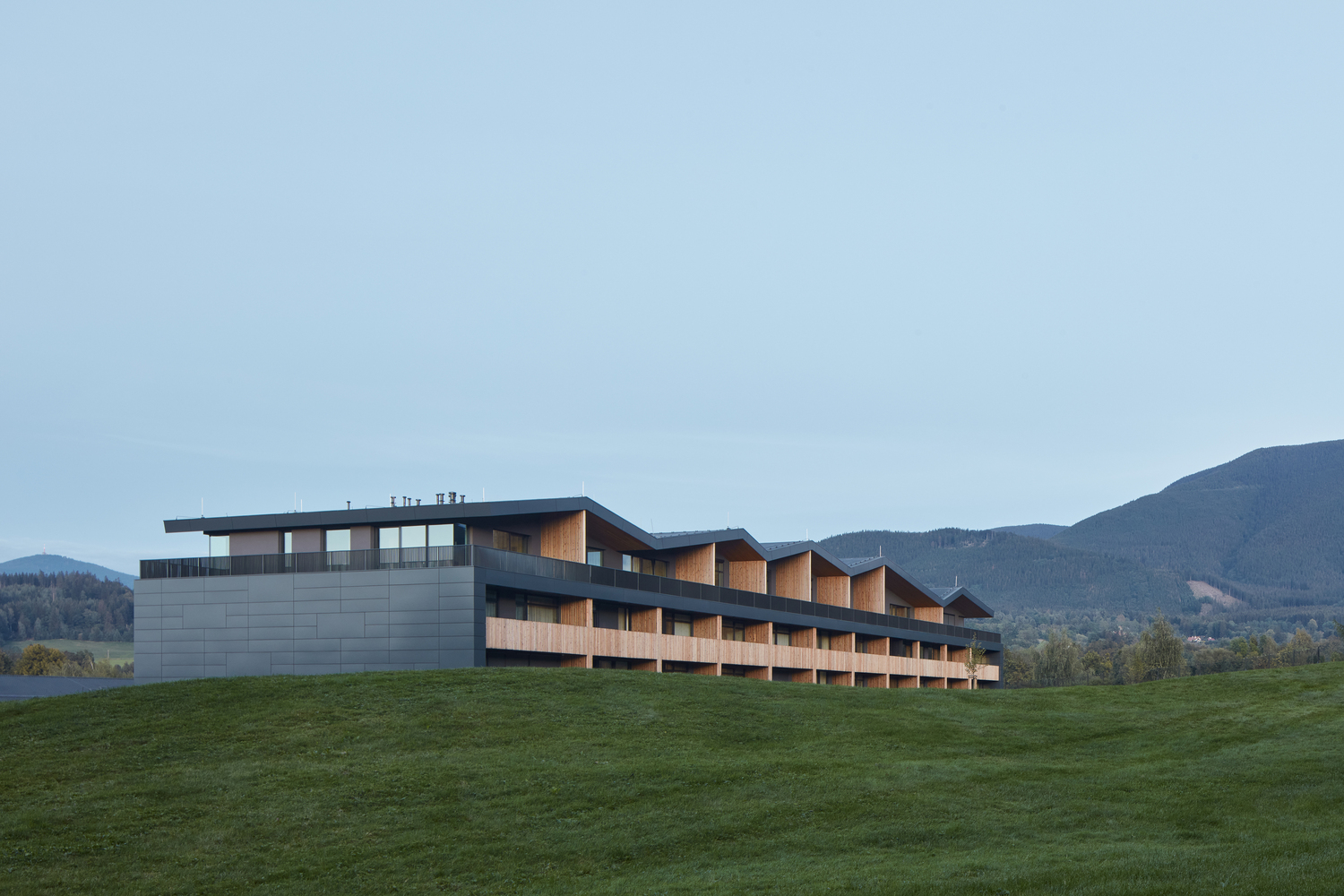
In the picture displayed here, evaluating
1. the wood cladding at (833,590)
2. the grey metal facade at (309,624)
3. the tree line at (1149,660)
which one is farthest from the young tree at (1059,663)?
the grey metal facade at (309,624)

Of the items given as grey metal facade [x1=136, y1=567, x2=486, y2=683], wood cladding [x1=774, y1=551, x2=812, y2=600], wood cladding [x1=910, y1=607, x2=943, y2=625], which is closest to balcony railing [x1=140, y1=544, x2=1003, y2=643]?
grey metal facade [x1=136, y1=567, x2=486, y2=683]

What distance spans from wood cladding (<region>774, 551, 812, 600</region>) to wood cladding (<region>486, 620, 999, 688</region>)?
11.5ft

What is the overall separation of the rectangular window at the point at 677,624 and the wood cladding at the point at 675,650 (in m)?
1.16

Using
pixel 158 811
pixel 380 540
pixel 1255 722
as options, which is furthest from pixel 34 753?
pixel 1255 722

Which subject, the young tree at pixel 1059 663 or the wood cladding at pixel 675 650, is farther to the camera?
the young tree at pixel 1059 663

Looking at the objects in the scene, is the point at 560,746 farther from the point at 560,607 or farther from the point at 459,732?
the point at 560,607

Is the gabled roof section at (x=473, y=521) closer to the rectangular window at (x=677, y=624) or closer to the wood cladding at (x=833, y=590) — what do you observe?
the rectangular window at (x=677, y=624)

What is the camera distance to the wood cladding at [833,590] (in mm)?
79562

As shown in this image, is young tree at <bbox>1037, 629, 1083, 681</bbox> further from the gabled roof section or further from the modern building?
the gabled roof section

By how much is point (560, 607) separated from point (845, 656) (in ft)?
95.6

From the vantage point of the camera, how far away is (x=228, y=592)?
48812 mm

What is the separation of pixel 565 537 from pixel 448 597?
9093mm

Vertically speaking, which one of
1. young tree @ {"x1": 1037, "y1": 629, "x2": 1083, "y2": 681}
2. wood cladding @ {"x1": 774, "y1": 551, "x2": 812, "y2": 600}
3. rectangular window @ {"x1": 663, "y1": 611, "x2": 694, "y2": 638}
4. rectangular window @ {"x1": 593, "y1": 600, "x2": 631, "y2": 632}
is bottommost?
young tree @ {"x1": 1037, "y1": 629, "x2": 1083, "y2": 681}

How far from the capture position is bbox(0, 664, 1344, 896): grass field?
19.8m
